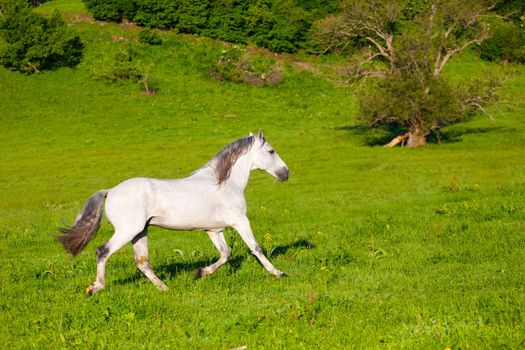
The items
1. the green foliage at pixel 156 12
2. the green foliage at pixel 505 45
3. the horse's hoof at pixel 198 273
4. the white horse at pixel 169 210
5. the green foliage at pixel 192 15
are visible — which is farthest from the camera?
the green foliage at pixel 192 15

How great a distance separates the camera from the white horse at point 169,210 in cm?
1095

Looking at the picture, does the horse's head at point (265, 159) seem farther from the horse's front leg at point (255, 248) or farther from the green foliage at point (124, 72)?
the green foliage at point (124, 72)

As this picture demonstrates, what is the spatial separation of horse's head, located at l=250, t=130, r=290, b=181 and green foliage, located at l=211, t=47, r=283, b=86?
179 feet

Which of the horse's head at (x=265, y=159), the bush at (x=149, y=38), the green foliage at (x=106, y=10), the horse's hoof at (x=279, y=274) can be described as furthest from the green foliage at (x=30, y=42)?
the horse's hoof at (x=279, y=274)

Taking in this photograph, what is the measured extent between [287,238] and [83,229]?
7741 mm

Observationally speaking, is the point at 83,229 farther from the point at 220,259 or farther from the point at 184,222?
the point at 220,259

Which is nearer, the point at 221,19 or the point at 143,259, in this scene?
the point at 143,259

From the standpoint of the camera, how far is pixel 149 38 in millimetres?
72812

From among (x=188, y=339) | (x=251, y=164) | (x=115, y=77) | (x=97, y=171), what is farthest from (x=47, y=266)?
(x=115, y=77)

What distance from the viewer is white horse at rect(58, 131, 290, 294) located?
10953 millimetres

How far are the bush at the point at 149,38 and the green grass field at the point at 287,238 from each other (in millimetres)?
15341

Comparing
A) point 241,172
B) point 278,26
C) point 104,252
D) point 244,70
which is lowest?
point 244,70

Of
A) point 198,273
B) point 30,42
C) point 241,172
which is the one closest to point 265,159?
point 241,172

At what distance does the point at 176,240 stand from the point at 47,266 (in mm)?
6026
